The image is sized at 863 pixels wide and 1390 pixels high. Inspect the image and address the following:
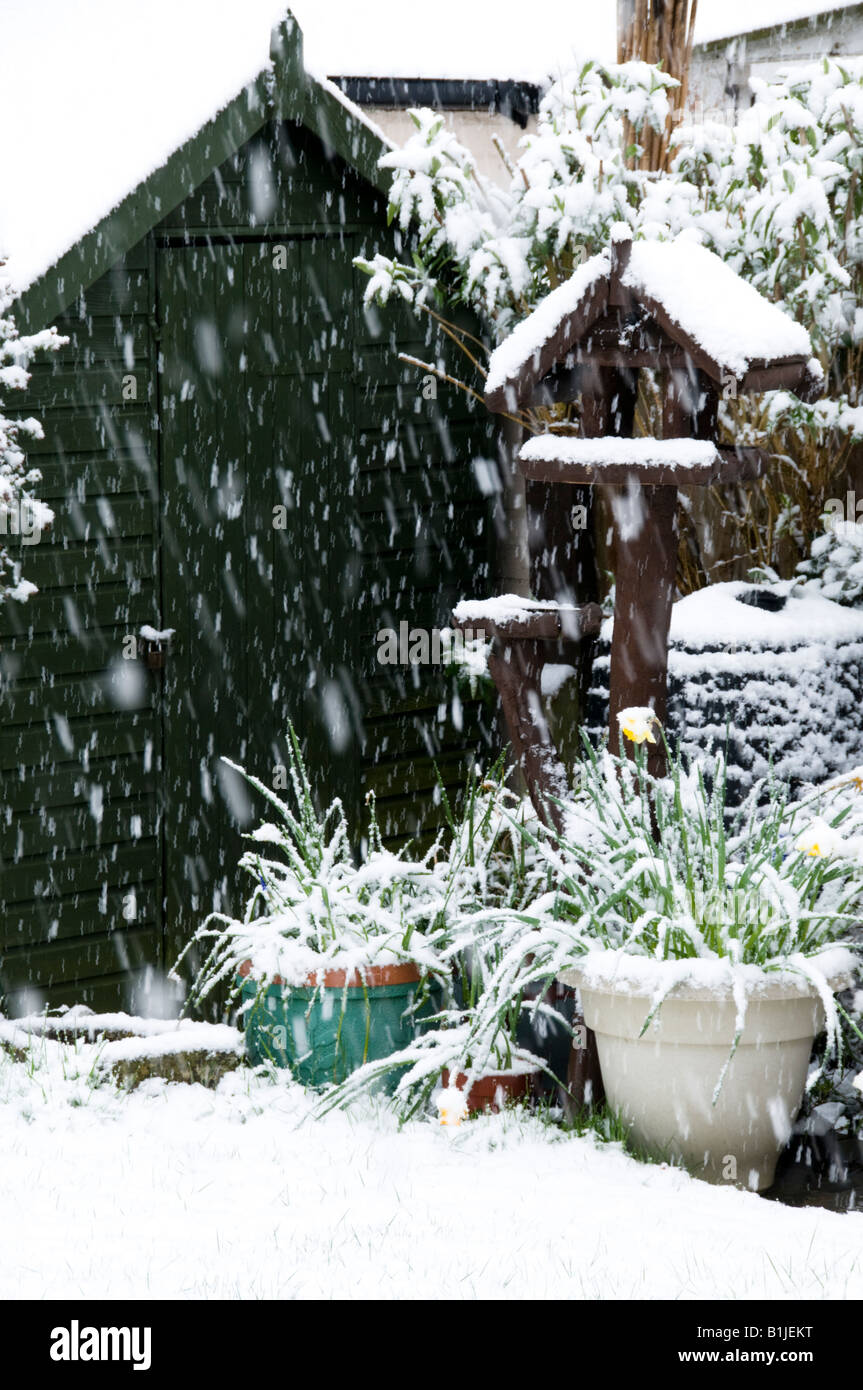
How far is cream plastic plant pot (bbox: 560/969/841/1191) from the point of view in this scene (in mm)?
3707

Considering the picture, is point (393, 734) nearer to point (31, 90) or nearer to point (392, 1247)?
point (31, 90)

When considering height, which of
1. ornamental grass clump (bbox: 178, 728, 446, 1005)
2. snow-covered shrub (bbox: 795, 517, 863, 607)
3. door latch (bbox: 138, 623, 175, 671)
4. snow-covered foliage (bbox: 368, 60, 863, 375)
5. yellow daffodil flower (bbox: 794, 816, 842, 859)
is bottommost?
ornamental grass clump (bbox: 178, 728, 446, 1005)

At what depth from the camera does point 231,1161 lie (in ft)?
12.7

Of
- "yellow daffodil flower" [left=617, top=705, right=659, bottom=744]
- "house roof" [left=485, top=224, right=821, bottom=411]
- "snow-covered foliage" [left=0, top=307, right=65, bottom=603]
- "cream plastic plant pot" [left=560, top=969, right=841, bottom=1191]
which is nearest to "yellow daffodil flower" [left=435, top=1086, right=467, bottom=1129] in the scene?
"cream plastic plant pot" [left=560, top=969, right=841, bottom=1191]

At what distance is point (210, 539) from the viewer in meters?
6.16

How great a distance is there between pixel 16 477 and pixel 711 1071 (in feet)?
10.7

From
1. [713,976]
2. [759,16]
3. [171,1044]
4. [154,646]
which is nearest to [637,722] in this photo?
[713,976]

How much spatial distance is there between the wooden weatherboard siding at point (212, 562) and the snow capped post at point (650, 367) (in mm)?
2074

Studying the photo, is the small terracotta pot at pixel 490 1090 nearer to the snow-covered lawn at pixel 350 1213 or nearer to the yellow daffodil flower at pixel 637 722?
the snow-covered lawn at pixel 350 1213

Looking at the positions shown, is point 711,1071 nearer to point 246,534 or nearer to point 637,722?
point 637,722

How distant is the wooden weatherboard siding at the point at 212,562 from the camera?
5852mm

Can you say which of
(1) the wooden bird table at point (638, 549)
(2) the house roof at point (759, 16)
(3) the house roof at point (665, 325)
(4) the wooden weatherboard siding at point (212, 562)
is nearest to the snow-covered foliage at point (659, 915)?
(1) the wooden bird table at point (638, 549)

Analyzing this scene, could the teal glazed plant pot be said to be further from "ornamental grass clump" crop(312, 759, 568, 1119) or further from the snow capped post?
the snow capped post

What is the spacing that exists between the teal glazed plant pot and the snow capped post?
34.7 inches
